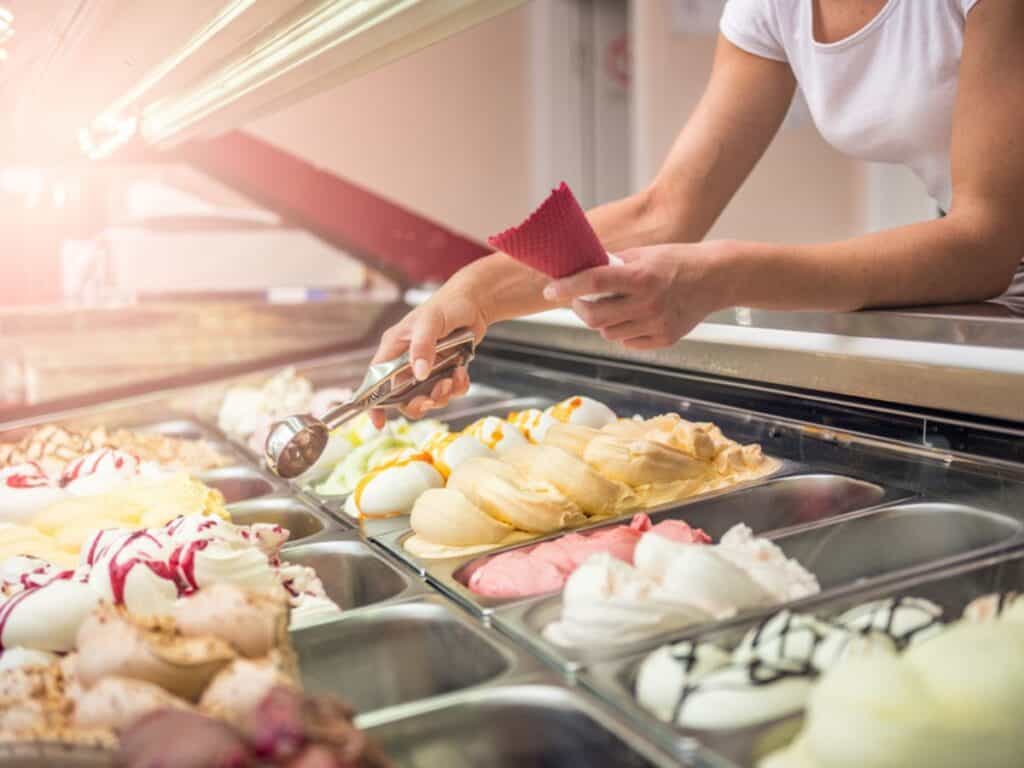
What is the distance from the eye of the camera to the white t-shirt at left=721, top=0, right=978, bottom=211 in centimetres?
152

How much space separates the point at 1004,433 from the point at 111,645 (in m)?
0.91

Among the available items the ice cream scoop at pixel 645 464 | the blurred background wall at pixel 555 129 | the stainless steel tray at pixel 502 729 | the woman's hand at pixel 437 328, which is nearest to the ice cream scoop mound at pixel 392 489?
the woman's hand at pixel 437 328

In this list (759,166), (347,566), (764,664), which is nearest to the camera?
(764,664)

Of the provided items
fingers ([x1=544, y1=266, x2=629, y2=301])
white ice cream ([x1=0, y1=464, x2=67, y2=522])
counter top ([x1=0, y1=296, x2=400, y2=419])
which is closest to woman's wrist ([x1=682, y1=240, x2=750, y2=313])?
fingers ([x1=544, y1=266, x2=629, y2=301])

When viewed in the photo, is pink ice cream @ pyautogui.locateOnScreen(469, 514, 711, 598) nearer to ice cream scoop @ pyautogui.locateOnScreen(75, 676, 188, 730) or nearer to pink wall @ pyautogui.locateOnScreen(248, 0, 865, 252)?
ice cream scoop @ pyautogui.locateOnScreen(75, 676, 188, 730)

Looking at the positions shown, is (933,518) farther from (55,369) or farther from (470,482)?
(55,369)

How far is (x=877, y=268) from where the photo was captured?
4.17 ft

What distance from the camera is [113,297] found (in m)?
2.54

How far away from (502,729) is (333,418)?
69cm

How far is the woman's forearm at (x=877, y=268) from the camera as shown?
1206 mm

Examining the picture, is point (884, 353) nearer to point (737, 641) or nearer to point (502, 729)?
point (737, 641)

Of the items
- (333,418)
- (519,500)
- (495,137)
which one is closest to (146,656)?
(519,500)

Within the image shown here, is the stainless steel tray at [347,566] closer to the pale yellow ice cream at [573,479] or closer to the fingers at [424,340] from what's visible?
the pale yellow ice cream at [573,479]

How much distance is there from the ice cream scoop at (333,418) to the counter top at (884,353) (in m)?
0.40
